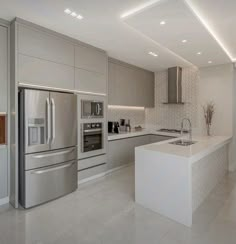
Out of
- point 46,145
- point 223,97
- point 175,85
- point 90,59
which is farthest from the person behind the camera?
point 175,85

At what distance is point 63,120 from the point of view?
306 centimetres

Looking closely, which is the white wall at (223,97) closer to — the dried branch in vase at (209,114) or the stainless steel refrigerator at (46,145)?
the dried branch in vase at (209,114)

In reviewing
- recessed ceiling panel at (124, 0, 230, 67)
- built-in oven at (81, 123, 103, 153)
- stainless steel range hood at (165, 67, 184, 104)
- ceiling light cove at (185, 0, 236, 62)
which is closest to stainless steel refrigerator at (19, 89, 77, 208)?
built-in oven at (81, 123, 103, 153)

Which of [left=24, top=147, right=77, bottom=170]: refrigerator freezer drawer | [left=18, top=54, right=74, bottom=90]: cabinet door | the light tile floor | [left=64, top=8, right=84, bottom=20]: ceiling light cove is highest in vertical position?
[left=64, top=8, right=84, bottom=20]: ceiling light cove

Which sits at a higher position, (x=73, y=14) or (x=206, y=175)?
(x=73, y=14)

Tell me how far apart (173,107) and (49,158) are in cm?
397

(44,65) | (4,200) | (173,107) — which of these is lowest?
(4,200)

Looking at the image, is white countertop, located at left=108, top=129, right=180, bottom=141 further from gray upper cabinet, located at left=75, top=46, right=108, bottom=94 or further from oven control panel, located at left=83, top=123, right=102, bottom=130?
gray upper cabinet, located at left=75, top=46, right=108, bottom=94

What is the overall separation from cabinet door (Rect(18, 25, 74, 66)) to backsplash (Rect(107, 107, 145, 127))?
6.67 ft

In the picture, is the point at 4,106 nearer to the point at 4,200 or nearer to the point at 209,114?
the point at 4,200

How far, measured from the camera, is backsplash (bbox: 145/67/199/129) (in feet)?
17.2

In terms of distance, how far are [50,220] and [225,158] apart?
369cm

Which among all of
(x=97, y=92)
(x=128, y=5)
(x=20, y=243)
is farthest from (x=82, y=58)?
(x=20, y=243)

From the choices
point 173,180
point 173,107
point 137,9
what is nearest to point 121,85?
point 173,107
